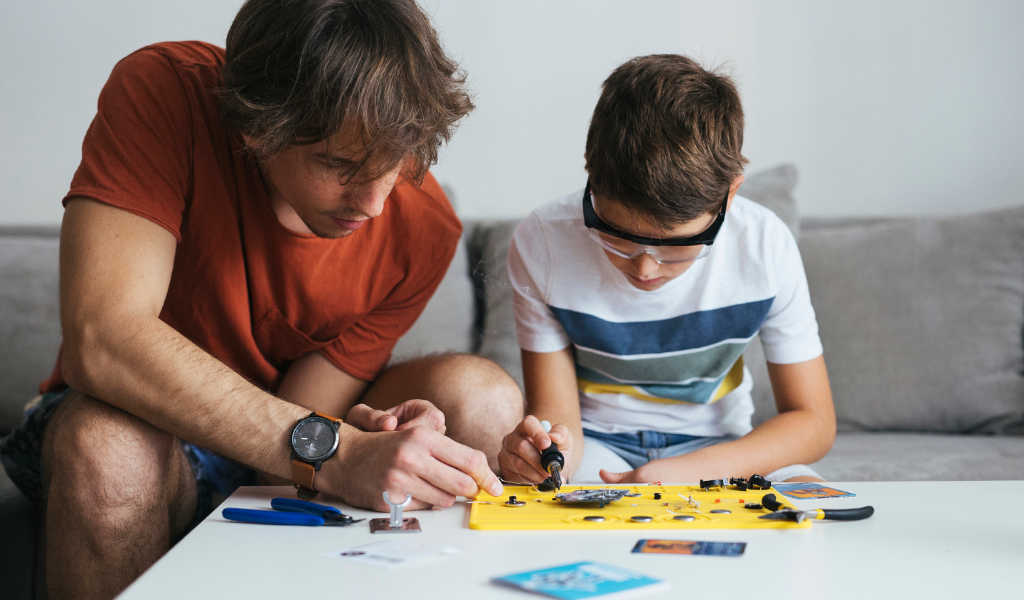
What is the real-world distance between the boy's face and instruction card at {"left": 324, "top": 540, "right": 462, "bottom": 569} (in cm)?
66

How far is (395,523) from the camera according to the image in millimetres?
800

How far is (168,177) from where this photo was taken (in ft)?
3.67

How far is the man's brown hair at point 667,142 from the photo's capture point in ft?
3.88

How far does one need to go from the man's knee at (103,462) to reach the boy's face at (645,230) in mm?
735

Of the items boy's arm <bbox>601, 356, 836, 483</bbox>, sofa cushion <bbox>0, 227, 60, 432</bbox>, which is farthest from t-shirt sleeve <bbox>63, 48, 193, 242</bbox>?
sofa cushion <bbox>0, 227, 60, 432</bbox>

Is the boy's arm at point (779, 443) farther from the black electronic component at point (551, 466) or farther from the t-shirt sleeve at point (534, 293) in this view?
the t-shirt sleeve at point (534, 293)

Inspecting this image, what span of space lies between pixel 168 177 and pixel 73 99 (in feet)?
5.02

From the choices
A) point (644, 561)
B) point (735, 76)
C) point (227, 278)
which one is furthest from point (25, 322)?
point (735, 76)

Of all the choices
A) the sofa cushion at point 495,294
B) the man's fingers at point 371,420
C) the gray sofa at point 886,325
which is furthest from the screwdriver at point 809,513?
the sofa cushion at point 495,294

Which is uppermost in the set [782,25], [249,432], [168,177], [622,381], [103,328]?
[782,25]

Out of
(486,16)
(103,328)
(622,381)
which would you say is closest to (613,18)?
(486,16)

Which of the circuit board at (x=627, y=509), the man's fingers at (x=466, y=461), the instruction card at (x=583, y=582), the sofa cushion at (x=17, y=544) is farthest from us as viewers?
the sofa cushion at (x=17, y=544)

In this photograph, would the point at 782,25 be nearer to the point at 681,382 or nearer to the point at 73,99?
the point at 681,382

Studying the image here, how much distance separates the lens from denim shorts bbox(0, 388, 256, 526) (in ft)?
4.00
